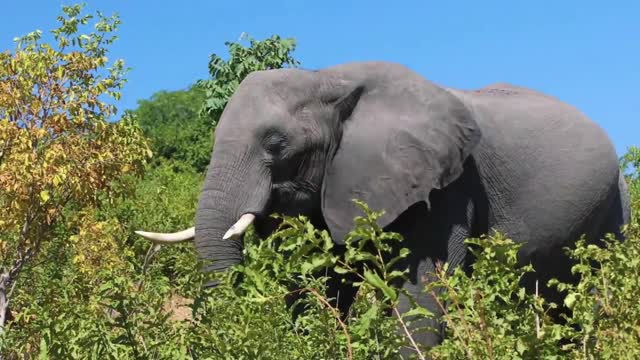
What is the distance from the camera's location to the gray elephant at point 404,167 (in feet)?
25.7

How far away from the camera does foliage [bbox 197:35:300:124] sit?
2242 cm

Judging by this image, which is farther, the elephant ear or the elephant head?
the elephant ear

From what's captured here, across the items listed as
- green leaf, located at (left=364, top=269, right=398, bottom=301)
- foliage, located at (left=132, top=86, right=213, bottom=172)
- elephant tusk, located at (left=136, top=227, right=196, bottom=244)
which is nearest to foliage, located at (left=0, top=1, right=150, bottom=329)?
elephant tusk, located at (left=136, top=227, right=196, bottom=244)

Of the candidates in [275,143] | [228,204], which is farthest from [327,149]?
[228,204]

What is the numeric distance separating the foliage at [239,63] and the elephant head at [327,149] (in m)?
14.1

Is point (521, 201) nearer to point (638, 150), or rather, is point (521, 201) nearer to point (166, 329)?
point (166, 329)

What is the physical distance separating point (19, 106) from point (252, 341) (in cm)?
862

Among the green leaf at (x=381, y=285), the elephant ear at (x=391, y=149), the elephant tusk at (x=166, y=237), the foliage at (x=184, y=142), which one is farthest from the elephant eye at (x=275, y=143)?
the foliage at (x=184, y=142)

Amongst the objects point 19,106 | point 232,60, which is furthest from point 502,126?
point 232,60

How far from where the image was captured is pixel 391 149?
27.0 feet

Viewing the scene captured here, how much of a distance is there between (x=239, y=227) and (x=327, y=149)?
2.65 feet

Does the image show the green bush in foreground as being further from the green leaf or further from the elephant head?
the elephant head

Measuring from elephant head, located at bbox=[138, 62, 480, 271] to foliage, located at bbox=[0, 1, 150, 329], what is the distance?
4.12 meters

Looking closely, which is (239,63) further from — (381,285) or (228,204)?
(381,285)
